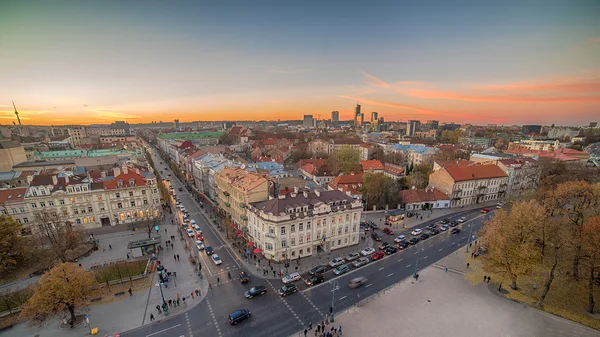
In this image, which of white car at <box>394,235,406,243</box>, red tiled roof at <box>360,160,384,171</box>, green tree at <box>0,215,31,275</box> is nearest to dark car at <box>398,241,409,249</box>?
white car at <box>394,235,406,243</box>

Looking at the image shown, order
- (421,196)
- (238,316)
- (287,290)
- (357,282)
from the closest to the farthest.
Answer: (238,316), (287,290), (357,282), (421,196)

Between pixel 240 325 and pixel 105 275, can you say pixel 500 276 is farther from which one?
pixel 105 275

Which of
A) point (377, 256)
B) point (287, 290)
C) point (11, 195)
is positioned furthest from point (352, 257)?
point (11, 195)

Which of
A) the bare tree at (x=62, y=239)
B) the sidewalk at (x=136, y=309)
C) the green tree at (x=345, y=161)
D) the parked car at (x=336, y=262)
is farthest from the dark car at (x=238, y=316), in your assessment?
the green tree at (x=345, y=161)

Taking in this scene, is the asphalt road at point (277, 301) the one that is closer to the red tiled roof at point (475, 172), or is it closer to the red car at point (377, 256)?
the red car at point (377, 256)

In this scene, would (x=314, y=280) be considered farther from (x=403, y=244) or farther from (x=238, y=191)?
(x=238, y=191)
